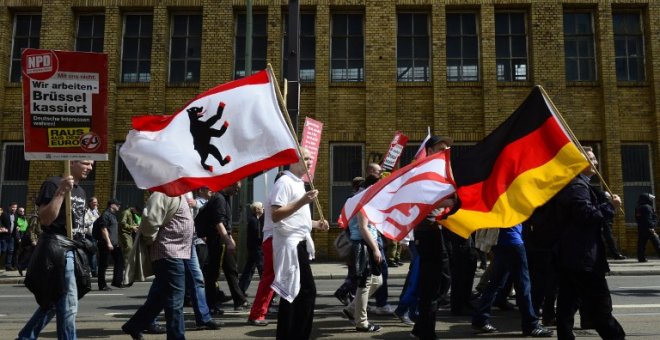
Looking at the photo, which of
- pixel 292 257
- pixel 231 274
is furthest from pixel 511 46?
pixel 292 257

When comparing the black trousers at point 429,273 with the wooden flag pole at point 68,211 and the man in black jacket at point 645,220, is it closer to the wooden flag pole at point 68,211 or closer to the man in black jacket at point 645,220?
the wooden flag pole at point 68,211

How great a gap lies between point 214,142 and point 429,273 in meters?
2.45

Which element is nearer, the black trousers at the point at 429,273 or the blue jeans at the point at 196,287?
the black trousers at the point at 429,273

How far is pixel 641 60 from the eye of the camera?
21047 mm

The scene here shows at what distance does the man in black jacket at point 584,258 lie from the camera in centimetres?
527

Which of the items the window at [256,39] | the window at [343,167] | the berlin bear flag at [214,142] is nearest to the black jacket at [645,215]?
the window at [343,167]

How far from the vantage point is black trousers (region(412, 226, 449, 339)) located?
6141 mm

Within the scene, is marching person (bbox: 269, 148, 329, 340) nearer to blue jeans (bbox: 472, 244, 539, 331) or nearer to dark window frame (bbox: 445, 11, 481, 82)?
blue jeans (bbox: 472, 244, 539, 331)

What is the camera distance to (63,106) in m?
5.50

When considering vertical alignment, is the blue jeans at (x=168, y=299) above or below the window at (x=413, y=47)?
below

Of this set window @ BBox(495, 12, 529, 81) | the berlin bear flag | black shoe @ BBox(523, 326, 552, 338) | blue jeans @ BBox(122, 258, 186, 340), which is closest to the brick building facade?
window @ BBox(495, 12, 529, 81)

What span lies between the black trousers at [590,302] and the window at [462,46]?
52.5 feet

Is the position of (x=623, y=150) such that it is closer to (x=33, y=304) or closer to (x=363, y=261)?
(x=363, y=261)

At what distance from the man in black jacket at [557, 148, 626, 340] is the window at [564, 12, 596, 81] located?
16.7 meters
